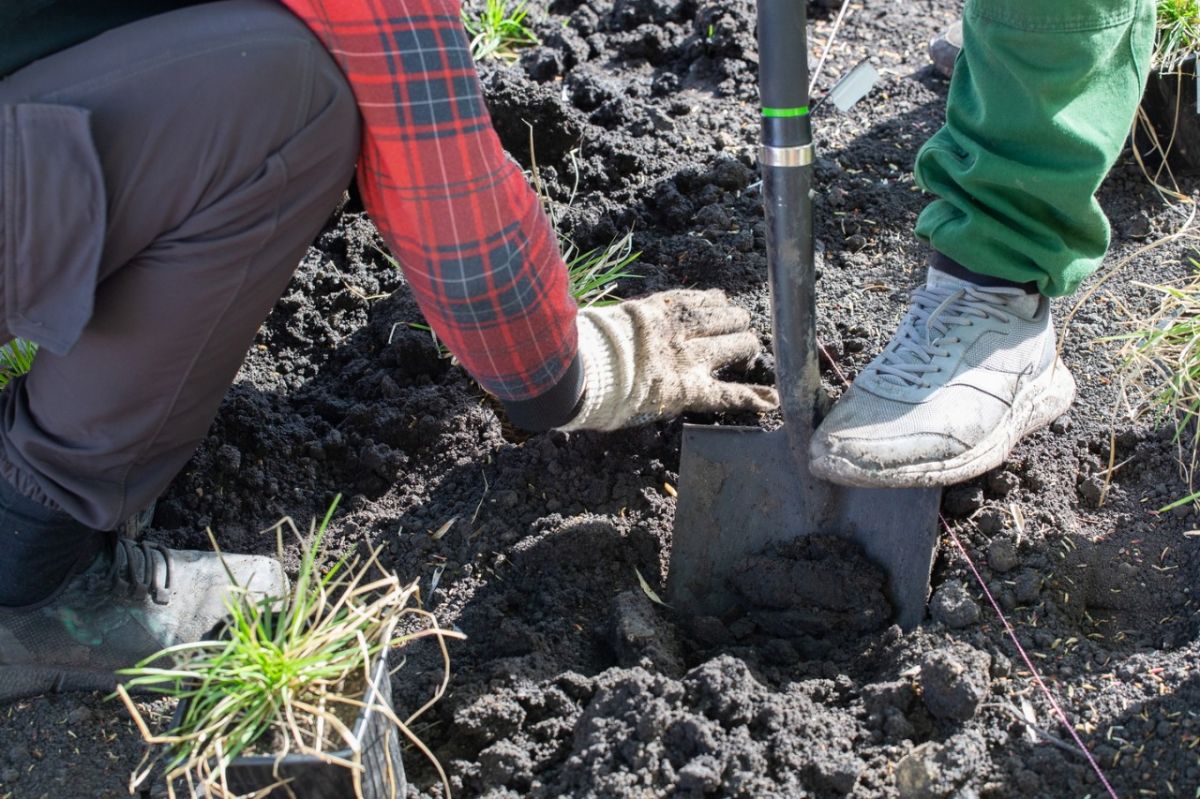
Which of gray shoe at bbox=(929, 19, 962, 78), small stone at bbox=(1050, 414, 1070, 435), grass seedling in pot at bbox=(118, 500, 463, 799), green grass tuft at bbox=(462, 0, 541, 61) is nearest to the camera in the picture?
grass seedling in pot at bbox=(118, 500, 463, 799)

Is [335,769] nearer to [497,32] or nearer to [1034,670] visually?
[1034,670]

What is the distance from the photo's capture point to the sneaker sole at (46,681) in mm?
1942

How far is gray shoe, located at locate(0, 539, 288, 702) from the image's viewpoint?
6.38 feet

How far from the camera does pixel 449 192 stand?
1666 mm

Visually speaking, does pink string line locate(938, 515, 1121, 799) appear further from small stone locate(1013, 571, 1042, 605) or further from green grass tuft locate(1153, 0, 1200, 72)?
green grass tuft locate(1153, 0, 1200, 72)

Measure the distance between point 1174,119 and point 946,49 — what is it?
0.73m

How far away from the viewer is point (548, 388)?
1954 mm

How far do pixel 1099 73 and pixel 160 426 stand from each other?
1.68m

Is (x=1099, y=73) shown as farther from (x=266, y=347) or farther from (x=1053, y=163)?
(x=266, y=347)

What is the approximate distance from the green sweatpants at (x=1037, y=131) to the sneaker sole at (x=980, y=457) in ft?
0.64

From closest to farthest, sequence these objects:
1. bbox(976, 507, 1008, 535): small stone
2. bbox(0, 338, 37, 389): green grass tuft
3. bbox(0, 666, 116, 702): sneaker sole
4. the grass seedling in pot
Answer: the grass seedling in pot → bbox(0, 666, 116, 702): sneaker sole → bbox(976, 507, 1008, 535): small stone → bbox(0, 338, 37, 389): green grass tuft

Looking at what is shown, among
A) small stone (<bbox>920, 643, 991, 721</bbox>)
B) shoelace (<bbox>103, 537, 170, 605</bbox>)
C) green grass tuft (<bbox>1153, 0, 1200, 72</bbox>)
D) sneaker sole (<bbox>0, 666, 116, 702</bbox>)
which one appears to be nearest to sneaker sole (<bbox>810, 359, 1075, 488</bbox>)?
small stone (<bbox>920, 643, 991, 721</bbox>)

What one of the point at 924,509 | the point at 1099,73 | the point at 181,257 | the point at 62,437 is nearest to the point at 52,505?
the point at 62,437

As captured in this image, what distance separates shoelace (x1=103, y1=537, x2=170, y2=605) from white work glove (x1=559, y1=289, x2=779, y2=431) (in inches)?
30.2
